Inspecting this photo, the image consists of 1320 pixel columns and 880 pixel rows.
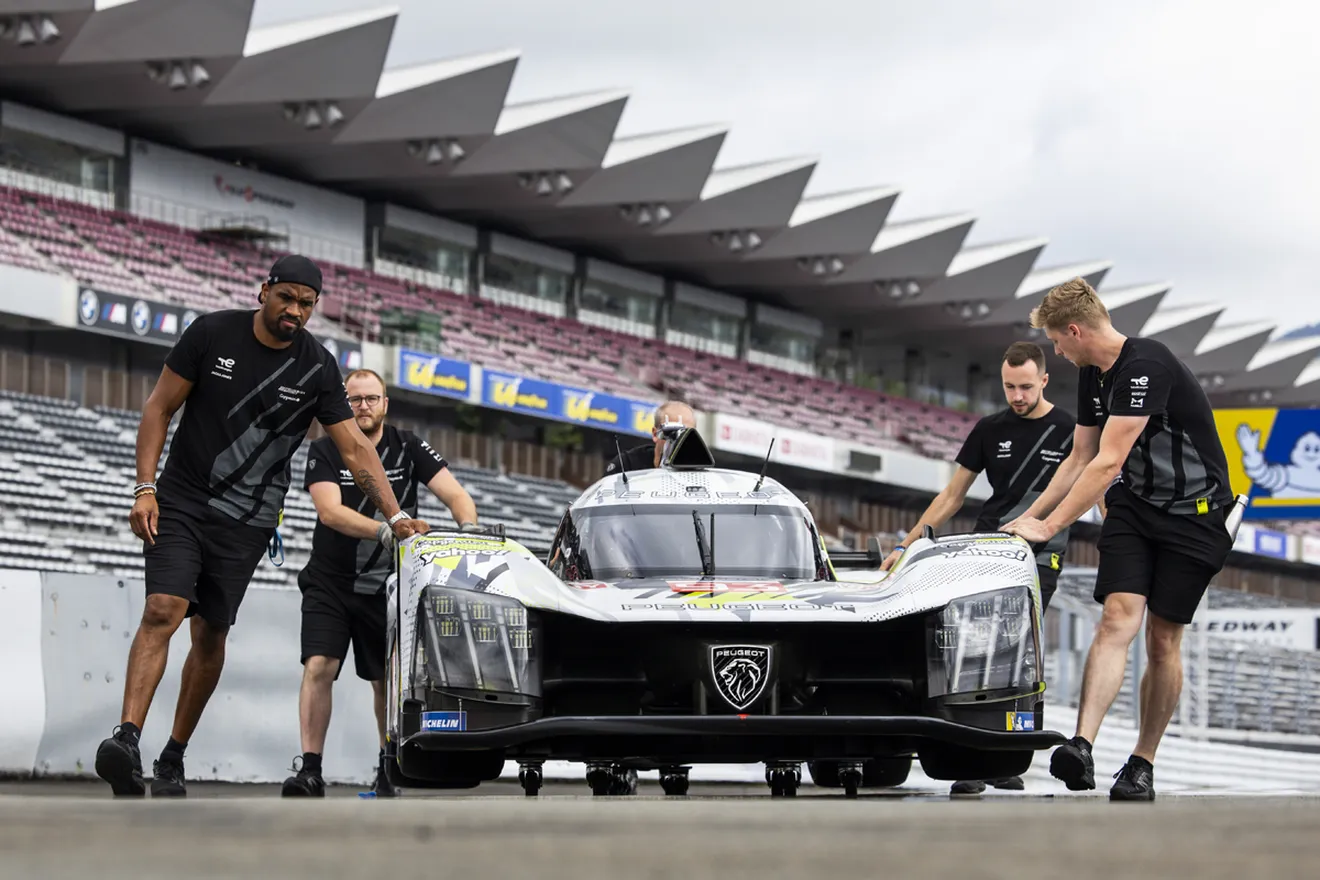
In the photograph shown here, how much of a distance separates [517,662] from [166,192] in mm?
38288

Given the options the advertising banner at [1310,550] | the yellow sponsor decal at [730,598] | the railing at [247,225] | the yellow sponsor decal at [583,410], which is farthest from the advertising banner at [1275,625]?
the advertising banner at [1310,550]

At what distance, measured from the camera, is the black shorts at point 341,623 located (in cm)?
932

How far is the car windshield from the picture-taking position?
26.3ft

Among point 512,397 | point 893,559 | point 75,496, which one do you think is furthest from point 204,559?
point 512,397

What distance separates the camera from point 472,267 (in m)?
51.8

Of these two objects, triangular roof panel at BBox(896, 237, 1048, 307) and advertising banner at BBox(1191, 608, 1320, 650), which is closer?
advertising banner at BBox(1191, 608, 1320, 650)

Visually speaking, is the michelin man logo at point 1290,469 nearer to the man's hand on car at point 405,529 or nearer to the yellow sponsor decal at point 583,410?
the man's hand on car at point 405,529

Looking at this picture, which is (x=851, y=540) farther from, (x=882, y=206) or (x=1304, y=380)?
(x=1304, y=380)

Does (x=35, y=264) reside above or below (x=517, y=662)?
above

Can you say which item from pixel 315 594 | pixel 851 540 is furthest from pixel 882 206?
pixel 315 594

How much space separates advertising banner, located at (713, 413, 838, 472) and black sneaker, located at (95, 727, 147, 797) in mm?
40698

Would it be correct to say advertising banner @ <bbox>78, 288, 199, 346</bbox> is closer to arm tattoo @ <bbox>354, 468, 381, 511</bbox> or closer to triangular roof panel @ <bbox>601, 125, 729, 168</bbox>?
triangular roof panel @ <bbox>601, 125, 729, 168</bbox>

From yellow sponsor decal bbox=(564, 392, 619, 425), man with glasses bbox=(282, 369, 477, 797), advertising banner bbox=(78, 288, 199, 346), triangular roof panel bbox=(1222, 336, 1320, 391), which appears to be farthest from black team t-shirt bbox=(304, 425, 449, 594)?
triangular roof panel bbox=(1222, 336, 1320, 391)

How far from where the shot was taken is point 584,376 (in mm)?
49344
